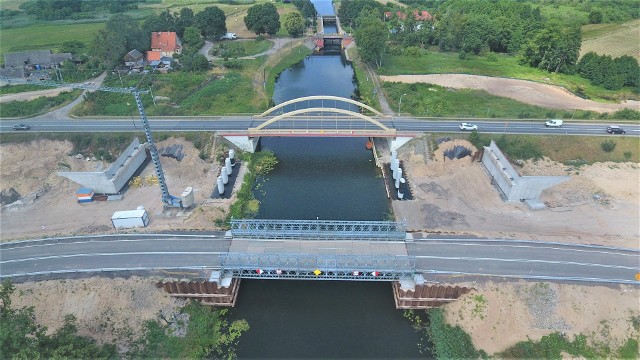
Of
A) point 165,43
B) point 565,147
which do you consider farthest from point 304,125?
point 165,43

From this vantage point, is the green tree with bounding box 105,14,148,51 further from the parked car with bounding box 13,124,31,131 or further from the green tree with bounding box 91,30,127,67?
the parked car with bounding box 13,124,31,131

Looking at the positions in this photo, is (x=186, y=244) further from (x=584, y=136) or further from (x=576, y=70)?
(x=576, y=70)

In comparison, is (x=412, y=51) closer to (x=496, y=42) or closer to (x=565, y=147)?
(x=496, y=42)

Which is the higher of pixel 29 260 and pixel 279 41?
pixel 279 41

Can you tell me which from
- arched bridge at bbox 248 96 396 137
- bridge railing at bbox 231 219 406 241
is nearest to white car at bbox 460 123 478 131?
arched bridge at bbox 248 96 396 137

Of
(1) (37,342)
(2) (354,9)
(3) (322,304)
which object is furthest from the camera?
(2) (354,9)

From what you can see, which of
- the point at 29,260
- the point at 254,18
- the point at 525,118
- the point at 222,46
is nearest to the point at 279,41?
the point at 254,18

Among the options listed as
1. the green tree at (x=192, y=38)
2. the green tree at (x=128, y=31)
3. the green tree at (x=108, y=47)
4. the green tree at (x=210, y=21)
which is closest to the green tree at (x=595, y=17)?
the green tree at (x=210, y=21)
